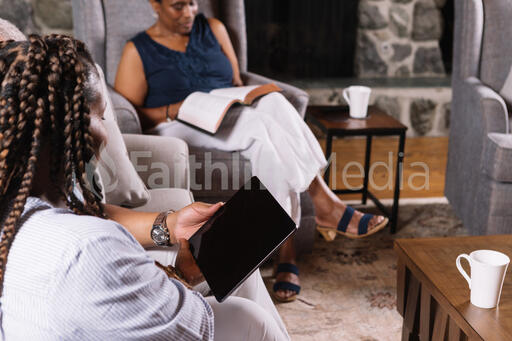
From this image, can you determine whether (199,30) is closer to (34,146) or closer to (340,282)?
(340,282)

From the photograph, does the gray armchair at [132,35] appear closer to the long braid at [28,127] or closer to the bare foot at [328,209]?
the bare foot at [328,209]

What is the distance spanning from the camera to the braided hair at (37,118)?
0.70 m

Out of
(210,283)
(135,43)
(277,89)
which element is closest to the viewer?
(210,283)

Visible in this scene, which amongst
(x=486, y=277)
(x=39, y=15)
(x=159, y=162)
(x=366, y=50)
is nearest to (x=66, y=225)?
(x=486, y=277)

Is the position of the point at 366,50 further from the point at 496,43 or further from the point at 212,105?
the point at 212,105

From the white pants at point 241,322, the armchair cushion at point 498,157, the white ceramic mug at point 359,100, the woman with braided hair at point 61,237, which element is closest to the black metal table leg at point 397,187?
the white ceramic mug at point 359,100

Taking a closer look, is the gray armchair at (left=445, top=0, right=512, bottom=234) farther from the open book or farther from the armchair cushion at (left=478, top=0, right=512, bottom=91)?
the open book

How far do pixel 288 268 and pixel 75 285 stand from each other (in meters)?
1.24

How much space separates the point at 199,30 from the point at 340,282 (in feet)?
3.99

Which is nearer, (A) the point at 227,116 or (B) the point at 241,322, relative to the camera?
(B) the point at 241,322

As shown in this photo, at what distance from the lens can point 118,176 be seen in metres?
1.47

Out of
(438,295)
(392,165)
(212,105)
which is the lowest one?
(392,165)

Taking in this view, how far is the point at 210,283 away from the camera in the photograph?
0.98 metres

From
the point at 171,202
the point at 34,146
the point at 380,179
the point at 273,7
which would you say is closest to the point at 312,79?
the point at 273,7
